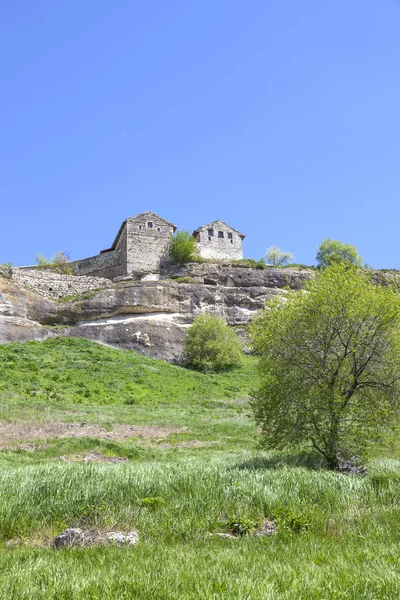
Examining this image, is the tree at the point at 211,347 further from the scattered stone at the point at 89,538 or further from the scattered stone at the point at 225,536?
the scattered stone at the point at 89,538

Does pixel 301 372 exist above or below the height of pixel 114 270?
below

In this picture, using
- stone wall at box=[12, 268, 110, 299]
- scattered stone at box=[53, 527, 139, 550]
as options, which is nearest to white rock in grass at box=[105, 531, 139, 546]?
scattered stone at box=[53, 527, 139, 550]

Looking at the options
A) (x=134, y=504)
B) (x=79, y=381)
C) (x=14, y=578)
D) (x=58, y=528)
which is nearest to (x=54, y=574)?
(x=14, y=578)

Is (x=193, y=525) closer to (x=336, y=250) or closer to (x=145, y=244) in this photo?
(x=145, y=244)

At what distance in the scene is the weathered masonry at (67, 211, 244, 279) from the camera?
5600cm

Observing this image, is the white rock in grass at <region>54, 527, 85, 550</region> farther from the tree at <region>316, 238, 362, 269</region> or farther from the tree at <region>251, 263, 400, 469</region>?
the tree at <region>316, 238, 362, 269</region>

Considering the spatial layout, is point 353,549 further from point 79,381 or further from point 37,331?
point 37,331

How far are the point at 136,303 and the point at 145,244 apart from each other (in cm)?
1301

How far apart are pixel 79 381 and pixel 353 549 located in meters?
25.9

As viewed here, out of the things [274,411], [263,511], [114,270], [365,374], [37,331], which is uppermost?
[114,270]

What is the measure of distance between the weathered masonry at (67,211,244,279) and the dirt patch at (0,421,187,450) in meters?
33.0

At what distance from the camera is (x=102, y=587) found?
15.6 ft

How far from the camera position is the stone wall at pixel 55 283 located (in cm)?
4791

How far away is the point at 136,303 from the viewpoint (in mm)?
45281
